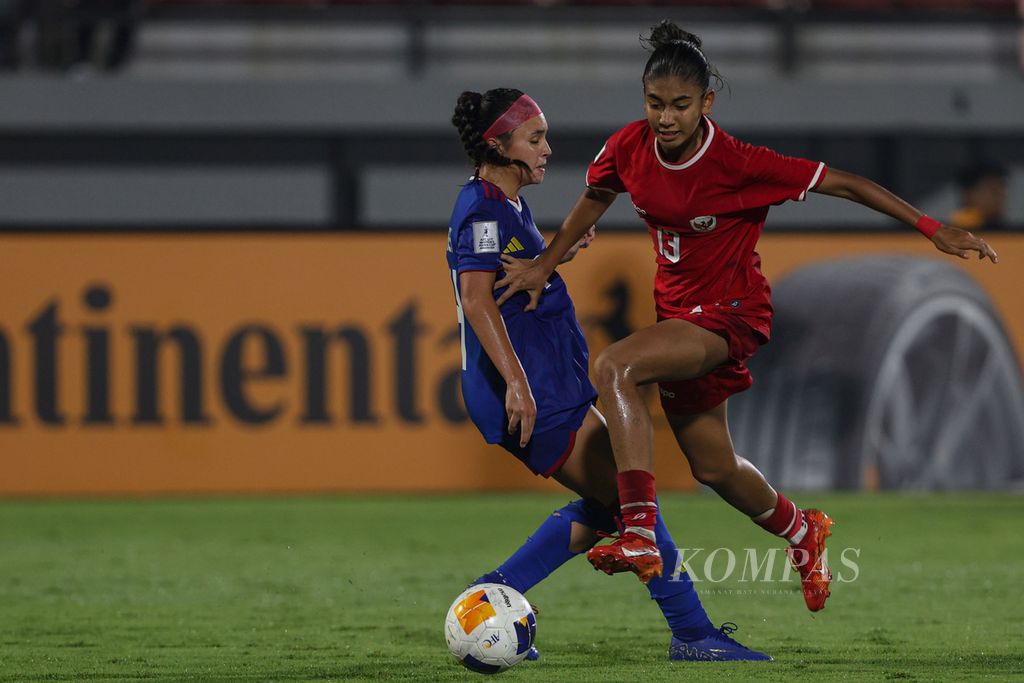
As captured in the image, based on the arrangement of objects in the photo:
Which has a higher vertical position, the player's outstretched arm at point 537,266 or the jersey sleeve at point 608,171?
the jersey sleeve at point 608,171

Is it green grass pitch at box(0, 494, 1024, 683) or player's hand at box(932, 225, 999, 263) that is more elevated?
player's hand at box(932, 225, 999, 263)

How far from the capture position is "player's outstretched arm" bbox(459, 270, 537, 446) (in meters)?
4.57

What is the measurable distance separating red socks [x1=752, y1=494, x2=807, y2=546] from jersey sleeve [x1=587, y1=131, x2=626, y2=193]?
3.57ft

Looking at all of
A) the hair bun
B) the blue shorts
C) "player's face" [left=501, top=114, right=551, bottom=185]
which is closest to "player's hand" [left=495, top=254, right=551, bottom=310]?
"player's face" [left=501, top=114, right=551, bottom=185]

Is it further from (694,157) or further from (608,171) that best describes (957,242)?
(608,171)

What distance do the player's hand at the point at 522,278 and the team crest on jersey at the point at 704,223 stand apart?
47 cm

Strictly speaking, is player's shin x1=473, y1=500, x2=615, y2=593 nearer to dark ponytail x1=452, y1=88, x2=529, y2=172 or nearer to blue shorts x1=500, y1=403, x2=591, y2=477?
blue shorts x1=500, y1=403, x2=591, y2=477

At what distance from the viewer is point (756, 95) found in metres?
14.5

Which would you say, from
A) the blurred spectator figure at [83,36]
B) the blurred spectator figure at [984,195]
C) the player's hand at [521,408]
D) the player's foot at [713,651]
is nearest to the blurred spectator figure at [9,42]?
the blurred spectator figure at [83,36]

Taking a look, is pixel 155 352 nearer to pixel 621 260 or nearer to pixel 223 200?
pixel 621 260

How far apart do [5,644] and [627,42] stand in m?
10.9

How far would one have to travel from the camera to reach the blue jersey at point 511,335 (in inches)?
188

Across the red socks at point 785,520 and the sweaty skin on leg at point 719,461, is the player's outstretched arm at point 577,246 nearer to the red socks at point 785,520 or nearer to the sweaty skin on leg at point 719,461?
the sweaty skin on leg at point 719,461

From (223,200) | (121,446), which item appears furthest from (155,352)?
(223,200)
